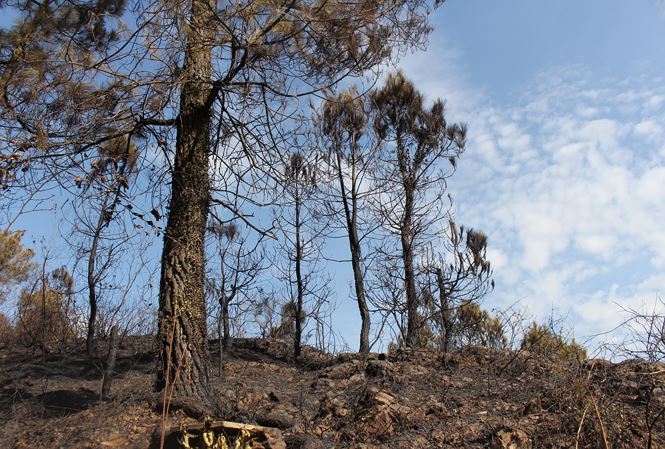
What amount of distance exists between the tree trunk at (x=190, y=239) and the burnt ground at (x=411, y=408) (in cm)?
34

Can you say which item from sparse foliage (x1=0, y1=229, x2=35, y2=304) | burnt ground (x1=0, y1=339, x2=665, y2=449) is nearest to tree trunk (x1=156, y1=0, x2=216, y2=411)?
burnt ground (x1=0, y1=339, x2=665, y2=449)

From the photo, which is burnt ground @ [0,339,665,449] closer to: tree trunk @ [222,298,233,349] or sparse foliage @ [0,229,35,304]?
tree trunk @ [222,298,233,349]

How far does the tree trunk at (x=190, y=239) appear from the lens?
4.93 metres

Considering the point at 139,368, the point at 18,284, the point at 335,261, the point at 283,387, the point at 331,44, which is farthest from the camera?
the point at 18,284

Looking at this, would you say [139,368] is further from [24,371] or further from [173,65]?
[173,65]

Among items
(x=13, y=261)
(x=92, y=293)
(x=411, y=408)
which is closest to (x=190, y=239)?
(x=411, y=408)

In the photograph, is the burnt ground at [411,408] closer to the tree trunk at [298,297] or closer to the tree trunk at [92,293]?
the tree trunk at [92,293]

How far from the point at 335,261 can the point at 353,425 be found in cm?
692

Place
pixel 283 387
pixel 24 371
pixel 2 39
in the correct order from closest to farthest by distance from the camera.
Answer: pixel 2 39, pixel 283 387, pixel 24 371

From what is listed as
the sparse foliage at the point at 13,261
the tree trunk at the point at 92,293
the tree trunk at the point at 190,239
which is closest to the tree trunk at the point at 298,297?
the tree trunk at the point at 92,293

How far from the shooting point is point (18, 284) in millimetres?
19844

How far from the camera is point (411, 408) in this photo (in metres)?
5.19

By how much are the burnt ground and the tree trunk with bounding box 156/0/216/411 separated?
0.34 metres

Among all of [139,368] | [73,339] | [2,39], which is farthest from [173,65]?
[73,339]
